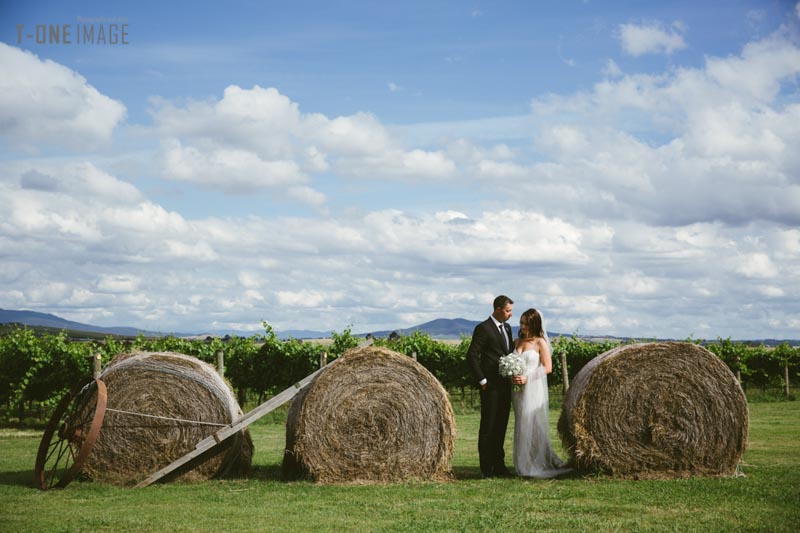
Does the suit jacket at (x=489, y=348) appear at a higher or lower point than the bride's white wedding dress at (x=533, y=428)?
higher

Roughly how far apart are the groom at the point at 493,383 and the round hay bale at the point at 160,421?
351 centimetres

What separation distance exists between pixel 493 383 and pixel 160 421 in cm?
473

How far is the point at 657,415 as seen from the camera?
1111 centimetres

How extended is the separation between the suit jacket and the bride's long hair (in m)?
0.31

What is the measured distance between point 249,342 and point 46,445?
15126 millimetres

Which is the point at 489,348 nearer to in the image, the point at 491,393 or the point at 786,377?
the point at 491,393

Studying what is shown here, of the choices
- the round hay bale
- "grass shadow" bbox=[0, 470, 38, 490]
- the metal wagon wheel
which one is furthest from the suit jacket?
"grass shadow" bbox=[0, 470, 38, 490]

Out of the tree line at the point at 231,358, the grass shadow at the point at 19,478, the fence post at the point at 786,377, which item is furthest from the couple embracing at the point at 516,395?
the fence post at the point at 786,377

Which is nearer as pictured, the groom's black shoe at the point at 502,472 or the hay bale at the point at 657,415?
the hay bale at the point at 657,415

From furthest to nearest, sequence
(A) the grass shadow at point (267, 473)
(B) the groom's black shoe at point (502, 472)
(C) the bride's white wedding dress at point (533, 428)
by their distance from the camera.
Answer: (A) the grass shadow at point (267, 473)
(B) the groom's black shoe at point (502, 472)
(C) the bride's white wedding dress at point (533, 428)

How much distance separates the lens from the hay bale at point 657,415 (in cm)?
1102

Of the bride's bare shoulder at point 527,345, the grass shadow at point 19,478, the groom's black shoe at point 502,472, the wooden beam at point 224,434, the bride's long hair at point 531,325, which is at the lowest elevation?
the grass shadow at point 19,478

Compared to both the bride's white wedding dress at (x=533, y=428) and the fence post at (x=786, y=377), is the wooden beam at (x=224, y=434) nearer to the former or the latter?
the bride's white wedding dress at (x=533, y=428)

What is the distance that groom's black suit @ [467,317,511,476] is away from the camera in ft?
38.1
